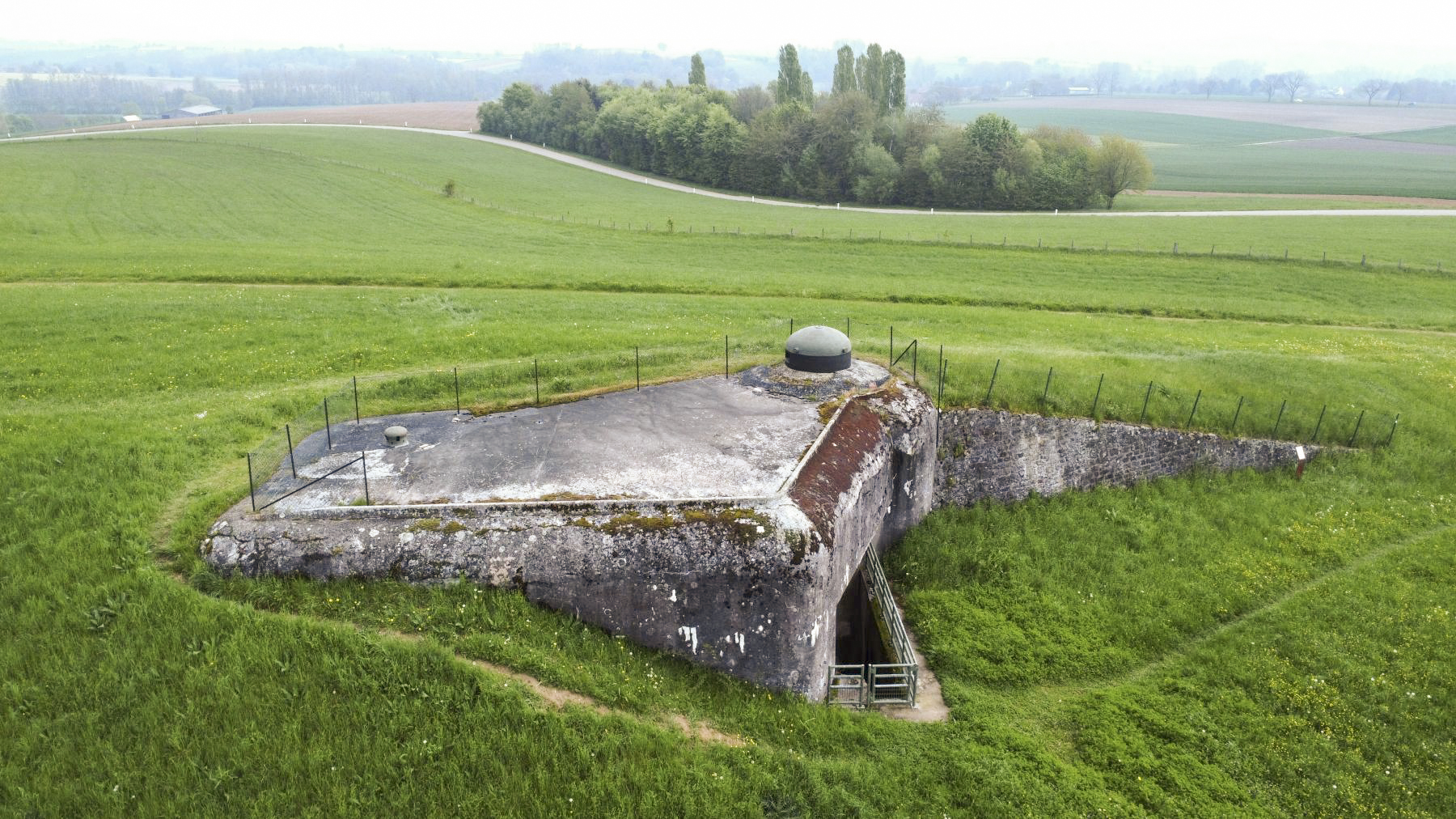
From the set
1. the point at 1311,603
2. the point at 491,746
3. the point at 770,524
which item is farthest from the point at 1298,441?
the point at 491,746

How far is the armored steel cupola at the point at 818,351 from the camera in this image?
21.2m

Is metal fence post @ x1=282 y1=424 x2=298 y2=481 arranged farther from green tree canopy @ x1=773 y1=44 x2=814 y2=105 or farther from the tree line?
green tree canopy @ x1=773 y1=44 x2=814 y2=105

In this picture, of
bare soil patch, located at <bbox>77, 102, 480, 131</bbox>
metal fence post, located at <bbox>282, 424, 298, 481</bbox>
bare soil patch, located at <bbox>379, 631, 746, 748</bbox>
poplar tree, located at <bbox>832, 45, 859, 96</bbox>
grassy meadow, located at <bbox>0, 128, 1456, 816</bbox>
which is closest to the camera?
grassy meadow, located at <bbox>0, 128, 1456, 816</bbox>

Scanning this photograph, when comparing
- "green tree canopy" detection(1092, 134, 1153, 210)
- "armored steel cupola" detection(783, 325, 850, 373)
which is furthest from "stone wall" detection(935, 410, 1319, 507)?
"green tree canopy" detection(1092, 134, 1153, 210)

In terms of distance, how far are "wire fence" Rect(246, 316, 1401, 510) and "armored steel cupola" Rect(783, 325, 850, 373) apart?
4.86ft

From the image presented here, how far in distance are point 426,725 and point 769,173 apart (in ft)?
237

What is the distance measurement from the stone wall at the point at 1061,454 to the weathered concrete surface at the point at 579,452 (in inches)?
180

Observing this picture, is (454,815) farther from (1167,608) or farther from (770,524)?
(1167,608)

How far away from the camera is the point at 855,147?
74.8 m

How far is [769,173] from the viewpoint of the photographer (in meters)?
79.5

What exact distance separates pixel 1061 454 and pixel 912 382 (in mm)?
4491

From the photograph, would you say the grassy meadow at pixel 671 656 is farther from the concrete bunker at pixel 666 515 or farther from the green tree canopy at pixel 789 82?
the green tree canopy at pixel 789 82

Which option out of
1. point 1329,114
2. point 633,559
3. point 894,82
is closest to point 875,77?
point 894,82

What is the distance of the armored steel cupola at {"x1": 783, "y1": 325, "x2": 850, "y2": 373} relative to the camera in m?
21.2
